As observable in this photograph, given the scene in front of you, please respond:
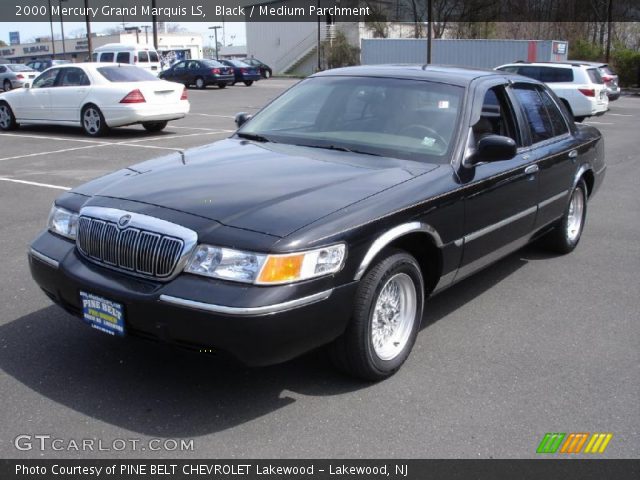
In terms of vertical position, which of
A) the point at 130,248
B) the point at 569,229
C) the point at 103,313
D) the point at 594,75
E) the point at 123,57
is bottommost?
the point at 569,229

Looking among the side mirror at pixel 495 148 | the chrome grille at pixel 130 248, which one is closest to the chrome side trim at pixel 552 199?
the side mirror at pixel 495 148

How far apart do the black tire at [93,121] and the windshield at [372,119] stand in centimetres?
1046

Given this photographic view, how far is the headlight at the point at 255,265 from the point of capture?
126 inches

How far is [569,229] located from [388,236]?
348cm

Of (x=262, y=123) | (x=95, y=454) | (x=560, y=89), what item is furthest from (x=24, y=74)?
(x=95, y=454)

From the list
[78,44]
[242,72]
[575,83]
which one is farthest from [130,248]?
[78,44]

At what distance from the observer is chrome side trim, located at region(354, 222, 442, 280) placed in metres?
3.53

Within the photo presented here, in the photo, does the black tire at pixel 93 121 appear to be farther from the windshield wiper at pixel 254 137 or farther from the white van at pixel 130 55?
the white van at pixel 130 55

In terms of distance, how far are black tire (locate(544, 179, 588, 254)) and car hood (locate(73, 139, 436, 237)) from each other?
2.47 metres

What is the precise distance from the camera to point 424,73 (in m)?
5.01

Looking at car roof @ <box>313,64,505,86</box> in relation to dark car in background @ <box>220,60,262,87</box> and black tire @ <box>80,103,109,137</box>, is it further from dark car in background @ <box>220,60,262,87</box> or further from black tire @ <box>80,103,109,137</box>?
dark car in background @ <box>220,60,262,87</box>

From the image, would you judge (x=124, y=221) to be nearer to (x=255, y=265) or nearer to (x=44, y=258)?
(x=44, y=258)

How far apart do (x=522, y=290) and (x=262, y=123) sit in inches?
93.6

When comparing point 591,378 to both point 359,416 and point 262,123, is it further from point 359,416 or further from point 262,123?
point 262,123
